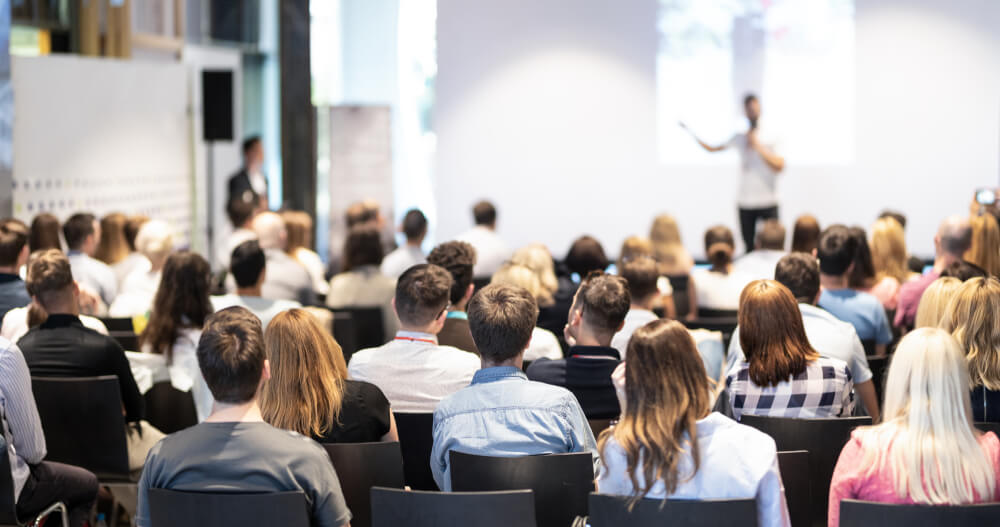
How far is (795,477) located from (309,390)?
1.33 meters

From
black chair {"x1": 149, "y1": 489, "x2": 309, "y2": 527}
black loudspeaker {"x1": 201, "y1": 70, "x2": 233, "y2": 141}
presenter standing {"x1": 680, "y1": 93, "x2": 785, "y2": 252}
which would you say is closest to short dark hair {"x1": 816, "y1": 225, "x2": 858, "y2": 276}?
black chair {"x1": 149, "y1": 489, "x2": 309, "y2": 527}

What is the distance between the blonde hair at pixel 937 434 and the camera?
7.66 feet

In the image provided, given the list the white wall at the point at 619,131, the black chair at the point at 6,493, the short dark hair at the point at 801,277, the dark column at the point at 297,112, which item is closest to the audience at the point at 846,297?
the short dark hair at the point at 801,277

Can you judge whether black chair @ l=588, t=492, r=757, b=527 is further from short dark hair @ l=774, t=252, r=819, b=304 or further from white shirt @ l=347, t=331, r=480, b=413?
short dark hair @ l=774, t=252, r=819, b=304

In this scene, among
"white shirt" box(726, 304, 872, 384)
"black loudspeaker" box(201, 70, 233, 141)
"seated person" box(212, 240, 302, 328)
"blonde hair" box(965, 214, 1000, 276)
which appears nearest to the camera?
"white shirt" box(726, 304, 872, 384)

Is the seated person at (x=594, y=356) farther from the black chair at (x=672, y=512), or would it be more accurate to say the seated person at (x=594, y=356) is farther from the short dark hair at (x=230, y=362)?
the short dark hair at (x=230, y=362)

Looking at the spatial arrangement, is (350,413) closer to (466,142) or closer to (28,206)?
(28,206)

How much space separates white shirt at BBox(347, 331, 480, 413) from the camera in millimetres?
3387

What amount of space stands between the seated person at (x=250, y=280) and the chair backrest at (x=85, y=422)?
1.04m

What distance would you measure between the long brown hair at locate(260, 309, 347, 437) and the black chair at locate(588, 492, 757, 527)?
2.96ft

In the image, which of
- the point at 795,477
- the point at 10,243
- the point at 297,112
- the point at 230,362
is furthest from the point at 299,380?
the point at 297,112

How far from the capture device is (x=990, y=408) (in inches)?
127

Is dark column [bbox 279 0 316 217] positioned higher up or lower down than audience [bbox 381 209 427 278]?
higher up

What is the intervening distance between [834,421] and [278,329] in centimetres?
160
